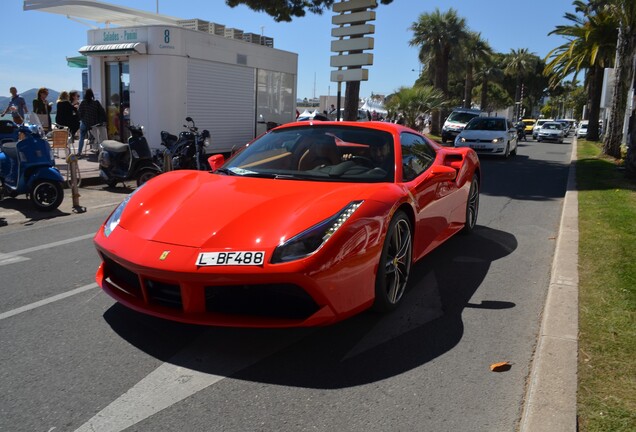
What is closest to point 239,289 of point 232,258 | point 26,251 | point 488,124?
point 232,258

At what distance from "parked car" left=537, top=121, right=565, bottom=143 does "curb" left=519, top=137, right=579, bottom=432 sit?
3460 cm

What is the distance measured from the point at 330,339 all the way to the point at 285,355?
37 cm

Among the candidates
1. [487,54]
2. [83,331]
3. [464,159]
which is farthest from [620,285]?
[487,54]

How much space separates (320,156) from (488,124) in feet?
51.9

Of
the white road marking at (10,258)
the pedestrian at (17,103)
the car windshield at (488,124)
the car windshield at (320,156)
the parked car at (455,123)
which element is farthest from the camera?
the parked car at (455,123)

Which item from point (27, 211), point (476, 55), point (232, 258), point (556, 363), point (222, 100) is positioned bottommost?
point (27, 211)

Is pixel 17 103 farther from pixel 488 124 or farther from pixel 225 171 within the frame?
pixel 488 124

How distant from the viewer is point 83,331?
3541 mm

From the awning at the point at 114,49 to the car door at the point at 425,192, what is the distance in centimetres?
1005

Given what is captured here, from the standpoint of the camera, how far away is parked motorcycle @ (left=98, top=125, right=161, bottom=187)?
9.66 meters

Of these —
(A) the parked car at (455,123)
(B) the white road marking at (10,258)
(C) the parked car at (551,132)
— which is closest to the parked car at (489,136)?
(A) the parked car at (455,123)

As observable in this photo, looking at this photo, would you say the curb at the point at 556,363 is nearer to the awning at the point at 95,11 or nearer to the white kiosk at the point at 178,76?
the white kiosk at the point at 178,76

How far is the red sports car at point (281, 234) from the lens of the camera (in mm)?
3027

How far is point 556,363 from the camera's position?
3.11 metres
